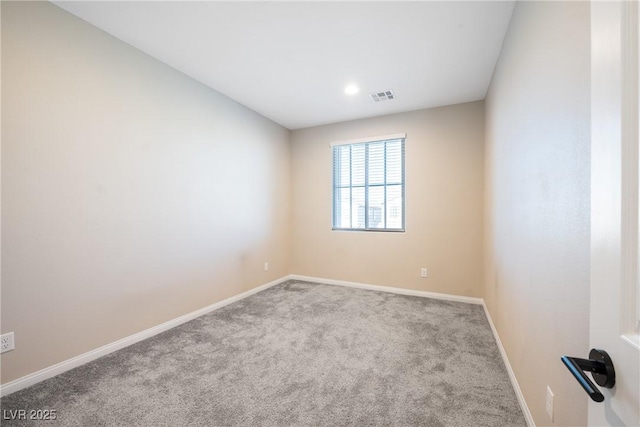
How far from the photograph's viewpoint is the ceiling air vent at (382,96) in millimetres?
3259

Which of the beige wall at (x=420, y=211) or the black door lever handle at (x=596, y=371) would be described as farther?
the beige wall at (x=420, y=211)

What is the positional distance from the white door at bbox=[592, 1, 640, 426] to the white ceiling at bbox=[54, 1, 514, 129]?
1812 mm

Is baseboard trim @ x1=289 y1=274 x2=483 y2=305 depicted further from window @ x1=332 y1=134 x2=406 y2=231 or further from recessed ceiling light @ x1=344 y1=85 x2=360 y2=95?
recessed ceiling light @ x1=344 y1=85 x2=360 y2=95

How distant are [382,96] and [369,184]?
51.7 inches

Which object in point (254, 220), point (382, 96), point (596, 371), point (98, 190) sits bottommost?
point (596, 371)

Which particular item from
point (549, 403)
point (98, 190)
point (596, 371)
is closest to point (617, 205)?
point (596, 371)

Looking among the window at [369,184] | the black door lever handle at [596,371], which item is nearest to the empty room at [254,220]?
the black door lever handle at [596,371]

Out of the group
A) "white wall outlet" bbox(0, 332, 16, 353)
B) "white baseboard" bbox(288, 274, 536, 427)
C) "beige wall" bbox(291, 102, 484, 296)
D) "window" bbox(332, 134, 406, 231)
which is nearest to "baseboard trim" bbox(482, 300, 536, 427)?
"white baseboard" bbox(288, 274, 536, 427)

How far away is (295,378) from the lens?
1.89m

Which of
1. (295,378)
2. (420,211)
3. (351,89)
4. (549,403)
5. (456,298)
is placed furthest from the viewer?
(420,211)

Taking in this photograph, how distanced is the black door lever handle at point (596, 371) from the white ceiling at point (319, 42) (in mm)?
2234

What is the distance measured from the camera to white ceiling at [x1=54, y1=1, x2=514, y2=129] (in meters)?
1.95

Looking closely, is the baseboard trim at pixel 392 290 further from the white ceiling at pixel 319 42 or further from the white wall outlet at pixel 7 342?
the white wall outlet at pixel 7 342

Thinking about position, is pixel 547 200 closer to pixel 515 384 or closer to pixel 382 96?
pixel 515 384
